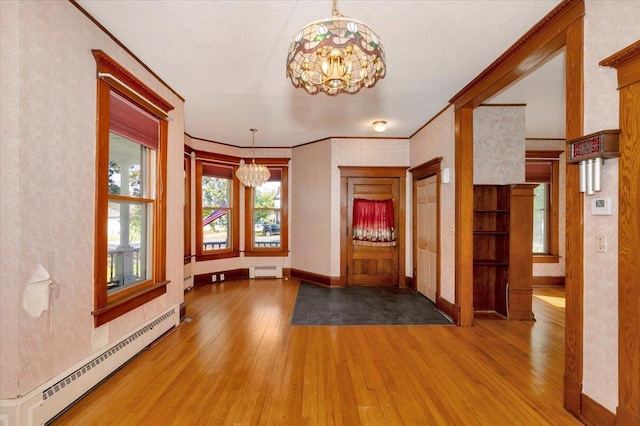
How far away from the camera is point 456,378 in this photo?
2.58 meters

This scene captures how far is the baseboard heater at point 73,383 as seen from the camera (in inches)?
71.5

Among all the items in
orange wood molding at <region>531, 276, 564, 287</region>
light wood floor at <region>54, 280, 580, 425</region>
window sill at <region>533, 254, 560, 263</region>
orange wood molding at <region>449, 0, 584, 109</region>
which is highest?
orange wood molding at <region>449, 0, 584, 109</region>

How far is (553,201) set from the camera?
20.2ft

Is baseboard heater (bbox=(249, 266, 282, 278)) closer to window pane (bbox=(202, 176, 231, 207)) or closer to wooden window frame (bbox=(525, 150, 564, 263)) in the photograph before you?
window pane (bbox=(202, 176, 231, 207))

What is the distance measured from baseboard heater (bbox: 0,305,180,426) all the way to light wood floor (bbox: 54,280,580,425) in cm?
8

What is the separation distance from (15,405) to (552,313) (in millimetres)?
5760

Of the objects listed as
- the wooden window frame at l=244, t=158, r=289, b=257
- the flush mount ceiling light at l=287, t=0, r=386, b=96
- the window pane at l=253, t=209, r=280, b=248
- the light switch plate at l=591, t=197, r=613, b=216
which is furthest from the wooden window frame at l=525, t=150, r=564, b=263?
the flush mount ceiling light at l=287, t=0, r=386, b=96

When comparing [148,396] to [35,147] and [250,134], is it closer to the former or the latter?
[35,147]

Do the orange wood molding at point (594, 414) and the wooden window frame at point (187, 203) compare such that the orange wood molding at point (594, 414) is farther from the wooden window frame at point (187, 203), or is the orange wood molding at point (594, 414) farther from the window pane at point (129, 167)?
the wooden window frame at point (187, 203)

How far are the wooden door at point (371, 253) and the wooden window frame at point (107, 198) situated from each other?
3361 millimetres

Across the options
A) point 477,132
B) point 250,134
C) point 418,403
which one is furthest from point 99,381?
point 477,132

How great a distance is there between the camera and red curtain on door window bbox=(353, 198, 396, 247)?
5711 millimetres

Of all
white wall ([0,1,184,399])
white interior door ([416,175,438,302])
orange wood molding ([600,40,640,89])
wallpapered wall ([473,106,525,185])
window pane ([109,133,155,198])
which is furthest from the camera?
white interior door ([416,175,438,302])

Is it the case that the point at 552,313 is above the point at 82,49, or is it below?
below
